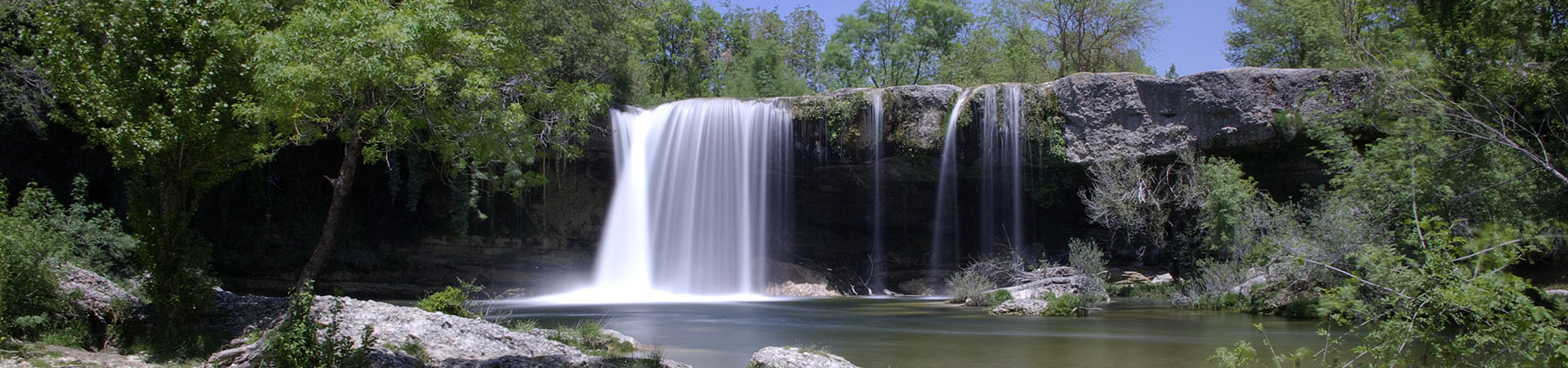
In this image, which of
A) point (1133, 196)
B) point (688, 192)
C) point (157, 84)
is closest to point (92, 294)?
point (157, 84)

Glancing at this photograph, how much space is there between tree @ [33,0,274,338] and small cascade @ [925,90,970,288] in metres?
16.7

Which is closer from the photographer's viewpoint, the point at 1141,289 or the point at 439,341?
the point at 439,341

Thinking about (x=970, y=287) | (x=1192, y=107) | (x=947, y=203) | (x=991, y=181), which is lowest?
(x=970, y=287)

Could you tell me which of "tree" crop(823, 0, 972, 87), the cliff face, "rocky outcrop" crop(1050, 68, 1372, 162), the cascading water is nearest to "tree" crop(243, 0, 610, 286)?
the cliff face

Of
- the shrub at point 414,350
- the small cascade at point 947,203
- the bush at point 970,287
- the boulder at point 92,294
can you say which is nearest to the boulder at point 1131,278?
the small cascade at point 947,203

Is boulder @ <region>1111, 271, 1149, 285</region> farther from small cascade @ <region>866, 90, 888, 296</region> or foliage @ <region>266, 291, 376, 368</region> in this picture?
foliage @ <region>266, 291, 376, 368</region>

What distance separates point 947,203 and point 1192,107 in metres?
6.92

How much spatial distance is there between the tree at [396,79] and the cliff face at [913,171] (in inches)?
539

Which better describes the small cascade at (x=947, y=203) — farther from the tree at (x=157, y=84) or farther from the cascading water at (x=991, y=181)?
the tree at (x=157, y=84)

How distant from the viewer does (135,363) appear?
8.39 metres

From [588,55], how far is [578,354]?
17256 millimetres

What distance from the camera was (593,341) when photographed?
10.6 meters

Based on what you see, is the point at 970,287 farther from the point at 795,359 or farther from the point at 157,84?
the point at 157,84

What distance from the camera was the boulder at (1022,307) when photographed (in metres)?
17.3
